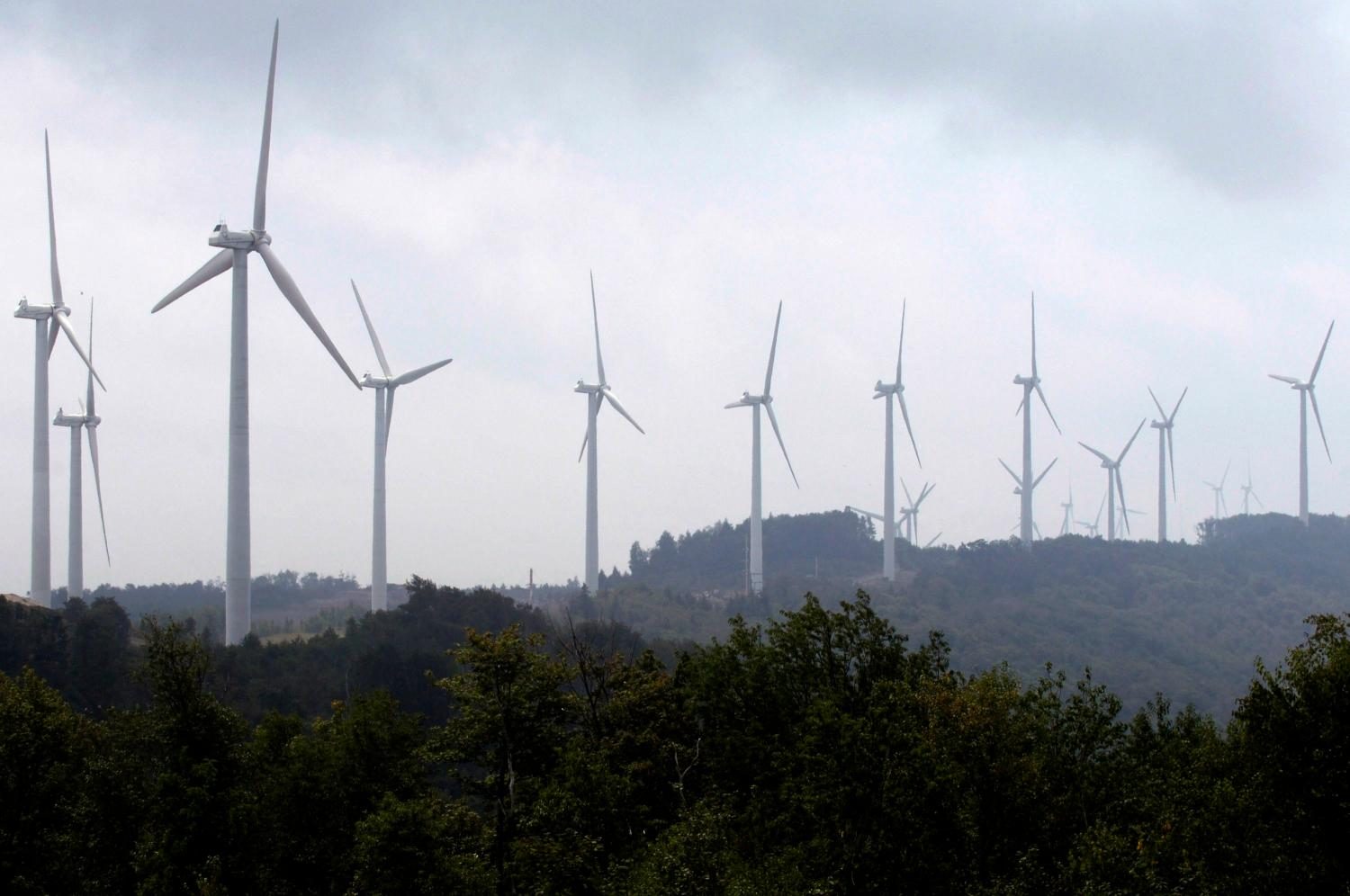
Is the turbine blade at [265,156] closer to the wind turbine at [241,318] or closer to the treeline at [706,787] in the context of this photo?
the wind turbine at [241,318]

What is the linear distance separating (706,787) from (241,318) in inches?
2340

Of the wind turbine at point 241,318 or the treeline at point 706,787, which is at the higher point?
the wind turbine at point 241,318

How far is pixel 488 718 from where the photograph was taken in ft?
162

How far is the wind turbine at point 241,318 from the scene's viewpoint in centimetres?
9731

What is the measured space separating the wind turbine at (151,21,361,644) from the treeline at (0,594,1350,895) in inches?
1550

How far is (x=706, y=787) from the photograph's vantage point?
55094 millimetres

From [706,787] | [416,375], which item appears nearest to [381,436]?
[416,375]

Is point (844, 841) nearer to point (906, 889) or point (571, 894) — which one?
point (906, 889)

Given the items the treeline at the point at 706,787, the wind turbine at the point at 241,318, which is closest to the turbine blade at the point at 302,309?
the wind turbine at the point at 241,318

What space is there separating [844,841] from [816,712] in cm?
648

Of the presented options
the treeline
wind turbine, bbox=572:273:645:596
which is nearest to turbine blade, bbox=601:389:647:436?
wind turbine, bbox=572:273:645:596

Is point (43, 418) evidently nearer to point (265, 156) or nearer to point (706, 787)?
point (265, 156)

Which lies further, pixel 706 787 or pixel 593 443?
pixel 593 443

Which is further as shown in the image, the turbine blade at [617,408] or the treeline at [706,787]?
the turbine blade at [617,408]
